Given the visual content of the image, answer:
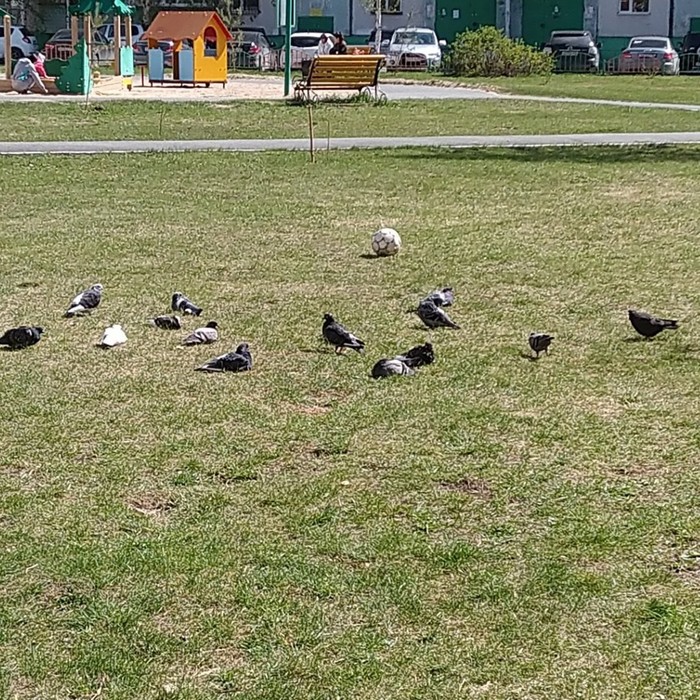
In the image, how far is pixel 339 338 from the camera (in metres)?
6.51

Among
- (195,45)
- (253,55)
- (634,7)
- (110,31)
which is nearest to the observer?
(195,45)

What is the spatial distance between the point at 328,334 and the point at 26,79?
85.1 feet

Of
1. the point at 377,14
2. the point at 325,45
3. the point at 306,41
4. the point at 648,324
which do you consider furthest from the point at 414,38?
the point at 648,324

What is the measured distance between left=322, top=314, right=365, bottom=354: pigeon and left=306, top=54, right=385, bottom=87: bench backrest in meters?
21.5

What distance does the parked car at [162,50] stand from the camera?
40.0m

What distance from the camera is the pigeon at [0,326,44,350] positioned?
21.6 ft

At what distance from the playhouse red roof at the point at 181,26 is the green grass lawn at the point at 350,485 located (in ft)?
87.3

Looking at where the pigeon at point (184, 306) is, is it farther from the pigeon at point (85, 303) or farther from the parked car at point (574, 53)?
the parked car at point (574, 53)

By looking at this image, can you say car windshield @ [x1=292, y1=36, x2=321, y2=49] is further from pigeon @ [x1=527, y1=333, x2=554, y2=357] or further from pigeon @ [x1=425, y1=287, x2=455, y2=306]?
pigeon @ [x1=527, y1=333, x2=554, y2=357]

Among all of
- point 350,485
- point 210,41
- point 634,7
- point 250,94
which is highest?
point 634,7

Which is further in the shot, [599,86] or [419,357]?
[599,86]

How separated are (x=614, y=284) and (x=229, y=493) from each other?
4524 millimetres

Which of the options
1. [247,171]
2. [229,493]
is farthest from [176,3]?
[229,493]

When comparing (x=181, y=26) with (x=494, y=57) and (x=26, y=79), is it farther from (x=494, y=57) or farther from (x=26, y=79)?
(x=494, y=57)
